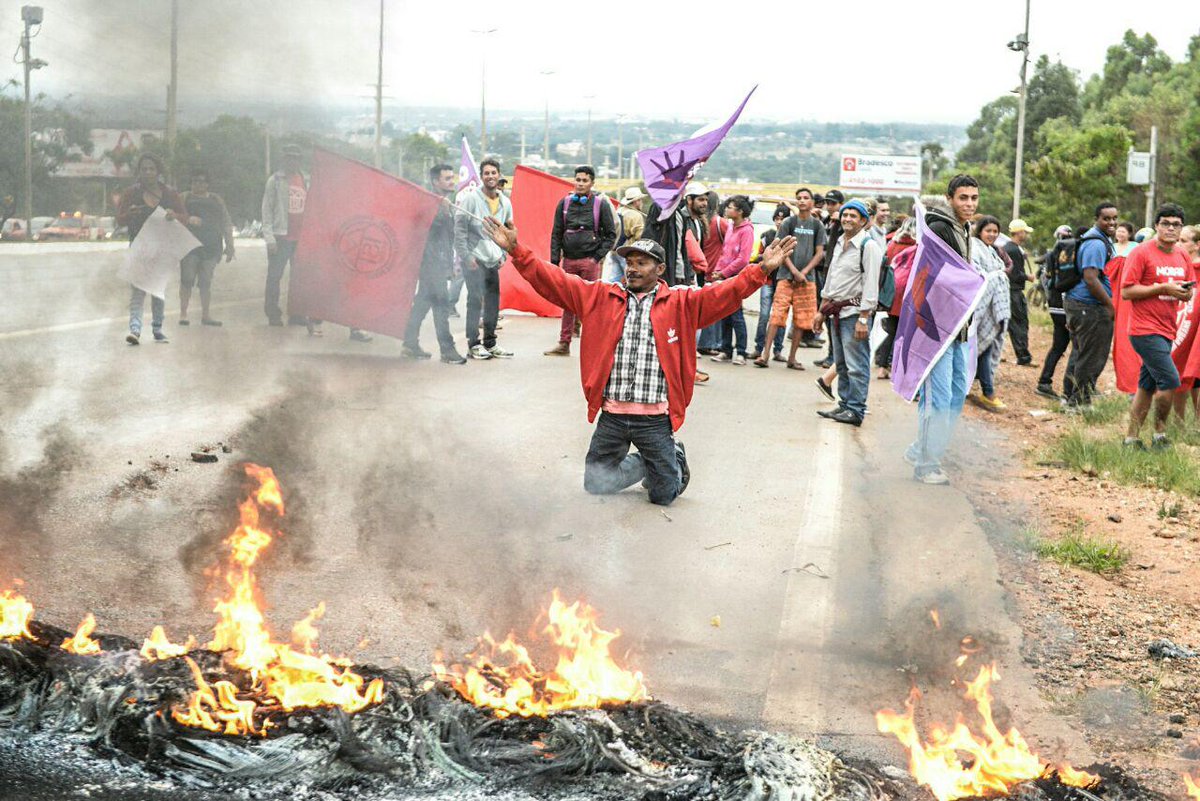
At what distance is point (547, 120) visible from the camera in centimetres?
766

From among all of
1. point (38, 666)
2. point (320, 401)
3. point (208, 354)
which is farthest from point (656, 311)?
point (208, 354)

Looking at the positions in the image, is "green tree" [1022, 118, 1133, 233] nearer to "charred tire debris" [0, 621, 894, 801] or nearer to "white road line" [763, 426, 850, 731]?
"white road line" [763, 426, 850, 731]

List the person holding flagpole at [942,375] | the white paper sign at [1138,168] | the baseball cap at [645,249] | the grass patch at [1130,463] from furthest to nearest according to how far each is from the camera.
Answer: the white paper sign at [1138,168] → the grass patch at [1130,463] → the person holding flagpole at [942,375] → the baseball cap at [645,249]

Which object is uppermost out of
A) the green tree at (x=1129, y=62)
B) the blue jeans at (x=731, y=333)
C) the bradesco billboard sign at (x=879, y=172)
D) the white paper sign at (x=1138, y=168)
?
the green tree at (x=1129, y=62)

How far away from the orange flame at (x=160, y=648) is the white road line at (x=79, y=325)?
4.75 metres

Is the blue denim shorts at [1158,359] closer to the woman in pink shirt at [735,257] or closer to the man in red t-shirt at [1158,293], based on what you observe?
the man in red t-shirt at [1158,293]

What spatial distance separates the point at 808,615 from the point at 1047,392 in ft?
26.0

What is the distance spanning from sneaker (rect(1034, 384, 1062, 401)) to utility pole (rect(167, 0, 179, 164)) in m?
8.58

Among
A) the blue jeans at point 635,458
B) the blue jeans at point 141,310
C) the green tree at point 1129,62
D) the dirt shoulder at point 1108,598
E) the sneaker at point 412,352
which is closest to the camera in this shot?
the dirt shoulder at point 1108,598

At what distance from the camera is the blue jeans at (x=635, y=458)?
6949 mm

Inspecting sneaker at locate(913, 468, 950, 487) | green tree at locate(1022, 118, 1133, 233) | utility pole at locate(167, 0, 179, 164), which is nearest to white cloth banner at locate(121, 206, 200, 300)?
utility pole at locate(167, 0, 179, 164)

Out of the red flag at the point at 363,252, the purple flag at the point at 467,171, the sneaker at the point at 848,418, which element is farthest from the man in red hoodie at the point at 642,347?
the purple flag at the point at 467,171

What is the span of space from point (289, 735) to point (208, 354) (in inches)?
277

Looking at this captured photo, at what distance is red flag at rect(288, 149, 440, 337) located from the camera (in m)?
8.53
